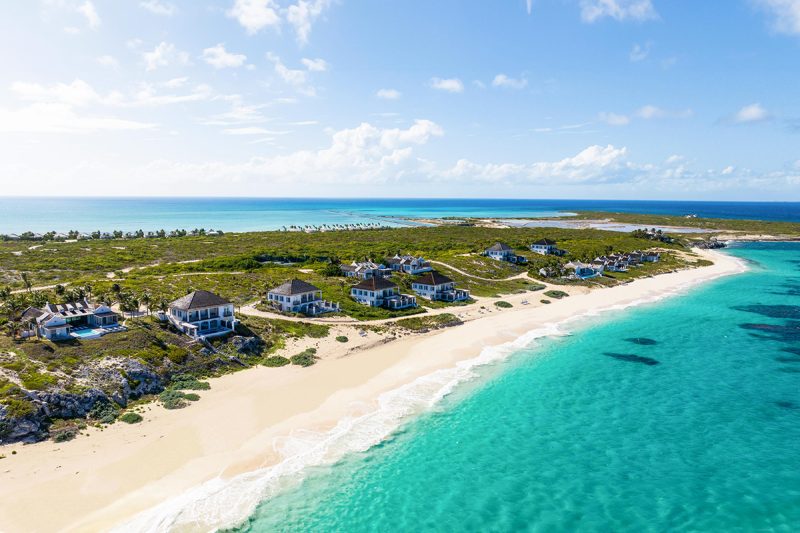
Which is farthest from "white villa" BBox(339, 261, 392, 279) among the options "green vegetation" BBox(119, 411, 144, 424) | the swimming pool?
"green vegetation" BBox(119, 411, 144, 424)

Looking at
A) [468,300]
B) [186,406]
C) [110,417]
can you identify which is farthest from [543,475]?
[468,300]

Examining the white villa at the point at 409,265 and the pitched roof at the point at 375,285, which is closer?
the pitched roof at the point at 375,285

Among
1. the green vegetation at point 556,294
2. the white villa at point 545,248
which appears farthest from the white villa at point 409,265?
the white villa at point 545,248

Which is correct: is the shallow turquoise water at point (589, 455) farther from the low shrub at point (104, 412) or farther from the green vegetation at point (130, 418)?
the low shrub at point (104, 412)

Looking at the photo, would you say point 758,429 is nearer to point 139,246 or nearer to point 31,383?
point 31,383

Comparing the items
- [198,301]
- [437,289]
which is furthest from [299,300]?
[437,289]
